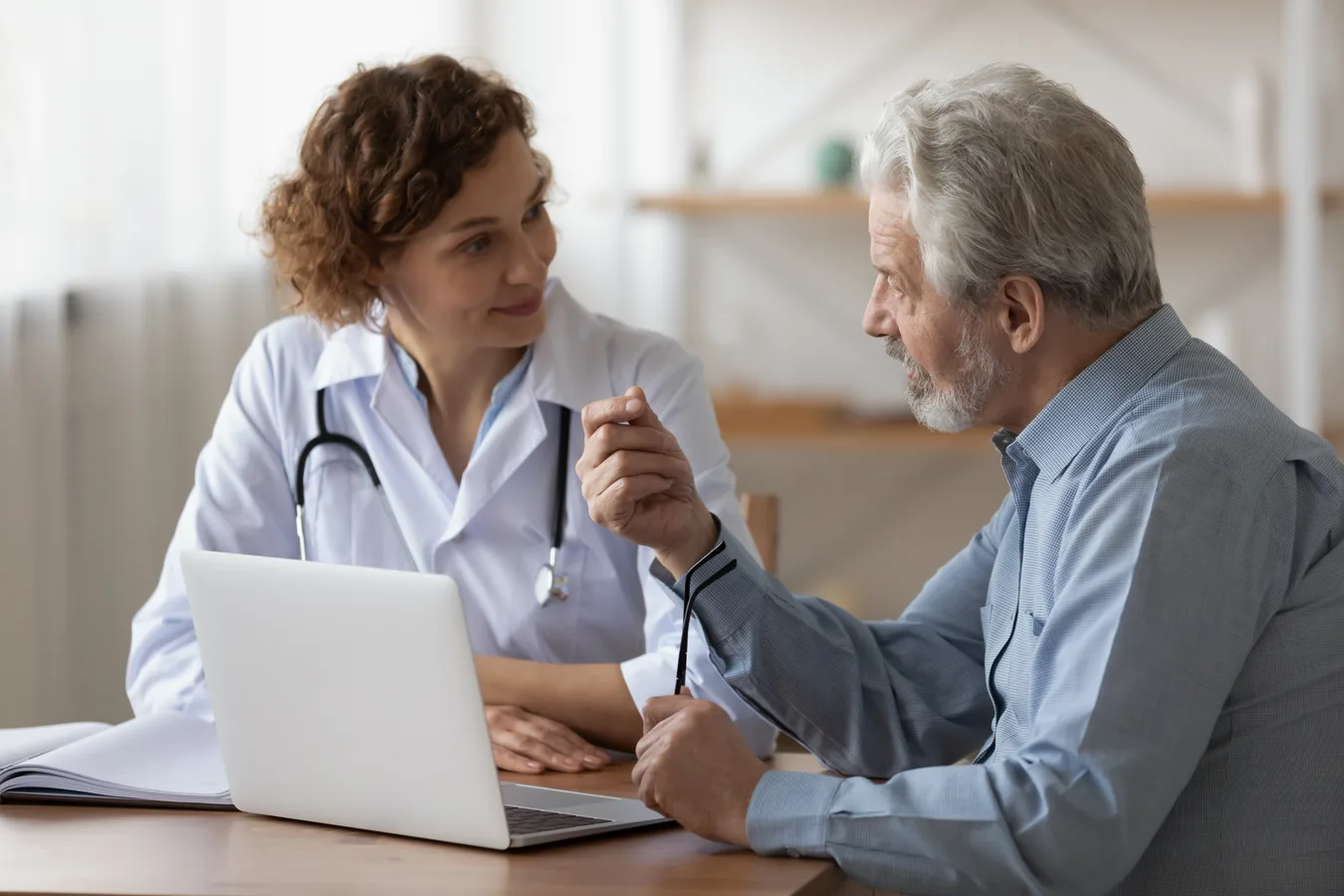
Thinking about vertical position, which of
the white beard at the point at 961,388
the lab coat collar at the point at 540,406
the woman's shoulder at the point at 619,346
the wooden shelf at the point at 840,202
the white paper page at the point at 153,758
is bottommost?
the white paper page at the point at 153,758

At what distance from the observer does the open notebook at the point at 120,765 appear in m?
1.28

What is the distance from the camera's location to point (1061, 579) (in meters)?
1.14

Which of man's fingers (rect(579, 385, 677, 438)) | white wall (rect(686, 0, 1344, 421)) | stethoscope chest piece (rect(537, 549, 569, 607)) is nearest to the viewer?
man's fingers (rect(579, 385, 677, 438))

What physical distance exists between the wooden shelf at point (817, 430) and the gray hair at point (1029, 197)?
7.17ft

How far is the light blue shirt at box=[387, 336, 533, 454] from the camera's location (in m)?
1.75

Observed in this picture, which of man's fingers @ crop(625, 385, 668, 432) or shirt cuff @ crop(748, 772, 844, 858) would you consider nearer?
shirt cuff @ crop(748, 772, 844, 858)

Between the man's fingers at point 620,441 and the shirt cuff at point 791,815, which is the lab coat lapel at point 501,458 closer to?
the man's fingers at point 620,441

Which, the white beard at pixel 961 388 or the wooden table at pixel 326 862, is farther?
the white beard at pixel 961 388

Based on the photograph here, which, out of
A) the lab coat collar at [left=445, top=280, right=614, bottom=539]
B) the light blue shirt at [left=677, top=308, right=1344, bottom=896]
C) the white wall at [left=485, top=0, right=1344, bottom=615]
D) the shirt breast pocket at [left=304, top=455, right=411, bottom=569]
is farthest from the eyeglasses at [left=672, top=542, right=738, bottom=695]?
the white wall at [left=485, top=0, right=1344, bottom=615]

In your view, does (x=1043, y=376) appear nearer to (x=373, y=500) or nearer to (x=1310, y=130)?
(x=373, y=500)

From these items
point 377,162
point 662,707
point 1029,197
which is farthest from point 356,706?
point 377,162

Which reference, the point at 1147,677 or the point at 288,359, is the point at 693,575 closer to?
the point at 1147,677

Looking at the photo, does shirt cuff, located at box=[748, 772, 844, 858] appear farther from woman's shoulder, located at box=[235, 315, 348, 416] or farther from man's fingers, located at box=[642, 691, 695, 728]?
woman's shoulder, located at box=[235, 315, 348, 416]

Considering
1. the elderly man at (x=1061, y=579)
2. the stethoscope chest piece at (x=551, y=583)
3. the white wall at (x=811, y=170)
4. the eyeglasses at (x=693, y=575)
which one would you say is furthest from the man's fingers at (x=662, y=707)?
the white wall at (x=811, y=170)
